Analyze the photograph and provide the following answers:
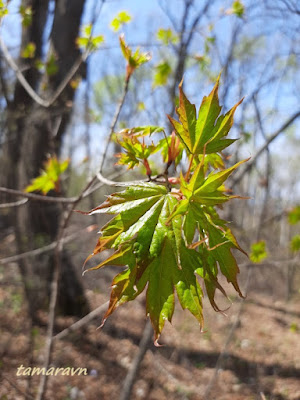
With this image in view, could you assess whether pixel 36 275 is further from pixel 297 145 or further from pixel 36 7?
pixel 297 145

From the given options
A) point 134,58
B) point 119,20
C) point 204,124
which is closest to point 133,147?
point 204,124

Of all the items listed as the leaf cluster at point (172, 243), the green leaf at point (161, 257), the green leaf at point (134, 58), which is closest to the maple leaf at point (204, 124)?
the leaf cluster at point (172, 243)

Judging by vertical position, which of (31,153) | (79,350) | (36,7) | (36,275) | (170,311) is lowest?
(79,350)

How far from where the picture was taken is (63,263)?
4.90 m

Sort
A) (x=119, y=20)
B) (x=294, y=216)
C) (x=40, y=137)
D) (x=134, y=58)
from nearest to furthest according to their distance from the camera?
(x=134, y=58) < (x=119, y=20) < (x=294, y=216) < (x=40, y=137)

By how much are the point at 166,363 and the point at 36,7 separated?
4.64 metres

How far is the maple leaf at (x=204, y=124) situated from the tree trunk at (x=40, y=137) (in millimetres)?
2440

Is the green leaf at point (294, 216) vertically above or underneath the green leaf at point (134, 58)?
underneath

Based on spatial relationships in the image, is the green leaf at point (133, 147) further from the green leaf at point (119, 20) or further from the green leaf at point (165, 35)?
the green leaf at point (165, 35)

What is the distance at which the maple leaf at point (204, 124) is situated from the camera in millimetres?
678

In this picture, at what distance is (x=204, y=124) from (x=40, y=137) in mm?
3729

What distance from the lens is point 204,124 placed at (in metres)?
0.69

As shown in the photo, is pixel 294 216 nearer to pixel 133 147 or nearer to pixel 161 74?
pixel 161 74

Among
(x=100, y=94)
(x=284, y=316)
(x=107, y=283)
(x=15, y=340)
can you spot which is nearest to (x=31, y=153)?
(x=15, y=340)
